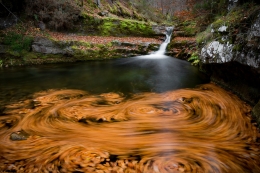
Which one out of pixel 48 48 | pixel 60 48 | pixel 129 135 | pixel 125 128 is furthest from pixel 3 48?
pixel 129 135

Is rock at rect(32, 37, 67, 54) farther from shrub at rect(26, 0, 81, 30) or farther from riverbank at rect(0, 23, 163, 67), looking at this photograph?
shrub at rect(26, 0, 81, 30)

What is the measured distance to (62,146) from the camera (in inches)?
138

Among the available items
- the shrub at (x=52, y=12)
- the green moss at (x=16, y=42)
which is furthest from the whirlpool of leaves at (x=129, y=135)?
the shrub at (x=52, y=12)

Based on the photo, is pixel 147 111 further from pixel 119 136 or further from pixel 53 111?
pixel 53 111

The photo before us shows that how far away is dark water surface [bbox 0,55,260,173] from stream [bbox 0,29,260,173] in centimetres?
2

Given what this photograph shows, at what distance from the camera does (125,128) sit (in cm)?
417

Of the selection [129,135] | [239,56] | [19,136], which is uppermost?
[239,56]

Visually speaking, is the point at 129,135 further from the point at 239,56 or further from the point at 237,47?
the point at 237,47

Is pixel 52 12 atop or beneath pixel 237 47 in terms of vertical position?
atop

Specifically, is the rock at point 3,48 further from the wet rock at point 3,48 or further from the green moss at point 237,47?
the green moss at point 237,47

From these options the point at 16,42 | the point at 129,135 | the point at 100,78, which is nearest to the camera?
the point at 129,135

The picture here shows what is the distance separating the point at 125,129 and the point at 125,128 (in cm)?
4

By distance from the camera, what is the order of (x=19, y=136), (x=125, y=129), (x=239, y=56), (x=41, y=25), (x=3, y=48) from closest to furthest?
(x=19, y=136) < (x=125, y=129) < (x=239, y=56) < (x=3, y=48) < (x=41, y=25)

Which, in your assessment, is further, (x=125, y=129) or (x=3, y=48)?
(x=3, y=48)
